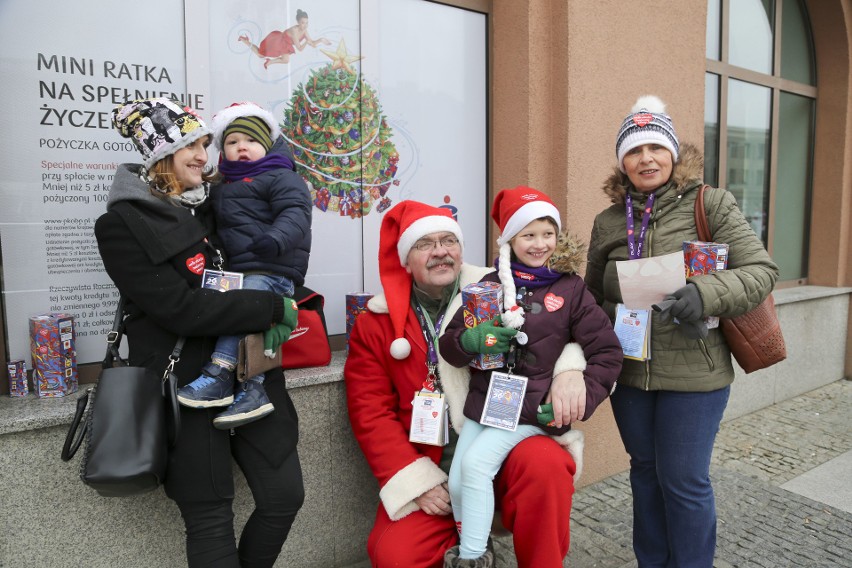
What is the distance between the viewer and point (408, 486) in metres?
2.36

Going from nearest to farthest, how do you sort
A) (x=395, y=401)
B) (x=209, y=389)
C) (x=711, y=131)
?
1. (x=209, y=389)
2. (x=395, y=401)
3. (x=711, y=131)

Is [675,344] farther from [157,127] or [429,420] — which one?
[157,127]

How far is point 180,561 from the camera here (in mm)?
2551

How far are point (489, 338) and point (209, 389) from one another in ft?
3.25

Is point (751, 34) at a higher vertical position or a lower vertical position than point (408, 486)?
higher

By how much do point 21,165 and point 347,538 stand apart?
7.60 ft

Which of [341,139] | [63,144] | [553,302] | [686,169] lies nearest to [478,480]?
[553,302]

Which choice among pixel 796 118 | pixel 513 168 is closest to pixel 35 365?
pixel 513 168

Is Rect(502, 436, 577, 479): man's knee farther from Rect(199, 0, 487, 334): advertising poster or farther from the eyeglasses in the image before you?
Rect(199, 0, 487, 334): advertising poster

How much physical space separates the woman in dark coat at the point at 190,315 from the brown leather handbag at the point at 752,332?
1.66 meters

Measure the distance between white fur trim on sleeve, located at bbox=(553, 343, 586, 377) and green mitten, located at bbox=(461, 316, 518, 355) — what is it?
0.25 m

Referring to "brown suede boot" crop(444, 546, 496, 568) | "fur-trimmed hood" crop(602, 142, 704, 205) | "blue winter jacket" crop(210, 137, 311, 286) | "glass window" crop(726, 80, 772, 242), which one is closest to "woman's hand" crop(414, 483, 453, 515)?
"brown suede boot" crop(444, 546, 496, 568)

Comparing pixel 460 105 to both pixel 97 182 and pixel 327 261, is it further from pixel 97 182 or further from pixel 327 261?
pixel 97 182

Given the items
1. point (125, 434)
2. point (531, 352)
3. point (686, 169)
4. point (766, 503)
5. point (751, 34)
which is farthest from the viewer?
point (751, 34)
